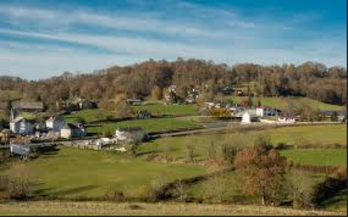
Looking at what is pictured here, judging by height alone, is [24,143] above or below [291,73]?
below

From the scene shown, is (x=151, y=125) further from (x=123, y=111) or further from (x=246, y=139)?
(x=246, y=139)

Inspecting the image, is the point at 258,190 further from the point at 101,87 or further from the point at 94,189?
the point at 101,87

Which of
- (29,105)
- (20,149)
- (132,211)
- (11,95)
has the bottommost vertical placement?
(20,149)

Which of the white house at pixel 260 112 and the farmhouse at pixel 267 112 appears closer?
the white house at pixel 260 112

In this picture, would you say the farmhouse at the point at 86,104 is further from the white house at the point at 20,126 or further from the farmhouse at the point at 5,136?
the farmhouse at the point at 5,136

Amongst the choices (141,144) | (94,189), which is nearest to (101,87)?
(141,144)

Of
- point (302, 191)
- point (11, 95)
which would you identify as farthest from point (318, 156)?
point (11, 95)

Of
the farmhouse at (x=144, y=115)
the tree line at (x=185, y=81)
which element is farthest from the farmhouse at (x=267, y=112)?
the farmhouse at (x=144, y=115)
